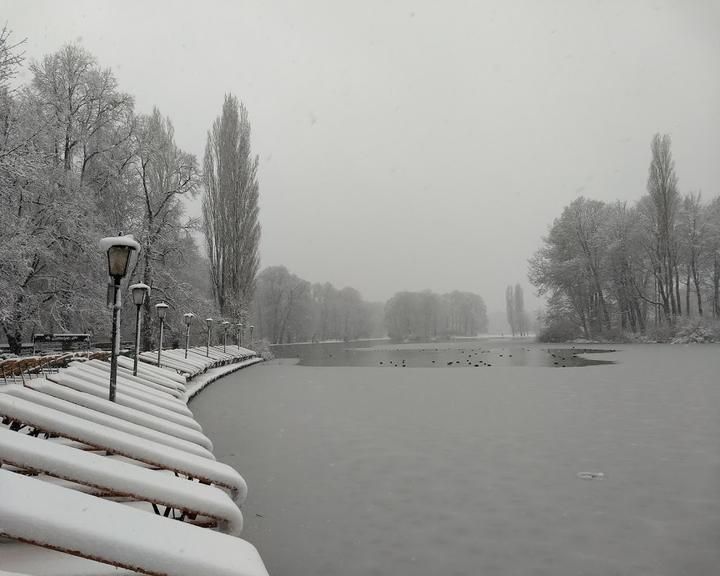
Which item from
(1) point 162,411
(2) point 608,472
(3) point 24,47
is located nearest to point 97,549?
(1) point 162,411

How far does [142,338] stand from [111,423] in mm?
22947

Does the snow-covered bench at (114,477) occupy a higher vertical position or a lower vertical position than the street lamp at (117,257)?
lower

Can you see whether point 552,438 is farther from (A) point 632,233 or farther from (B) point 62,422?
(A) point 632,233

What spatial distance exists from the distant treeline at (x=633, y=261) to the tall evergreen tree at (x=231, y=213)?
29.3 meters

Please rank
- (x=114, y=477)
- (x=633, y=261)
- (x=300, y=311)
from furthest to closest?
(x=300, y=311) → (x=633, y=261) → (x=114, y=477)

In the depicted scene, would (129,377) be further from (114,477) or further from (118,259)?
(114,477)

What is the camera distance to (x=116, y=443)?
3148mm

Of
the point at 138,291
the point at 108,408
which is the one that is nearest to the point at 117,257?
the point at 108,408

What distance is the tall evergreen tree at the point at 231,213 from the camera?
3206cm

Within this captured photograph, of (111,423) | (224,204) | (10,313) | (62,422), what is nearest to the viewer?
(62,422)

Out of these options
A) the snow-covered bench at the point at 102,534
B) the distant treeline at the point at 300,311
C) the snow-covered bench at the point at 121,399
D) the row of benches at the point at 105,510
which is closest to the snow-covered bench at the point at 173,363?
the snow-covered bench at the point at 121,399

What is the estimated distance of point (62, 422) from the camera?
303 centimetres

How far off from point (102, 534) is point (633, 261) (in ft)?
155

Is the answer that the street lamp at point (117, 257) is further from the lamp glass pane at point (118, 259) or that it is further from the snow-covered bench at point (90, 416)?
the snow-covered bench at point (90, 416)
